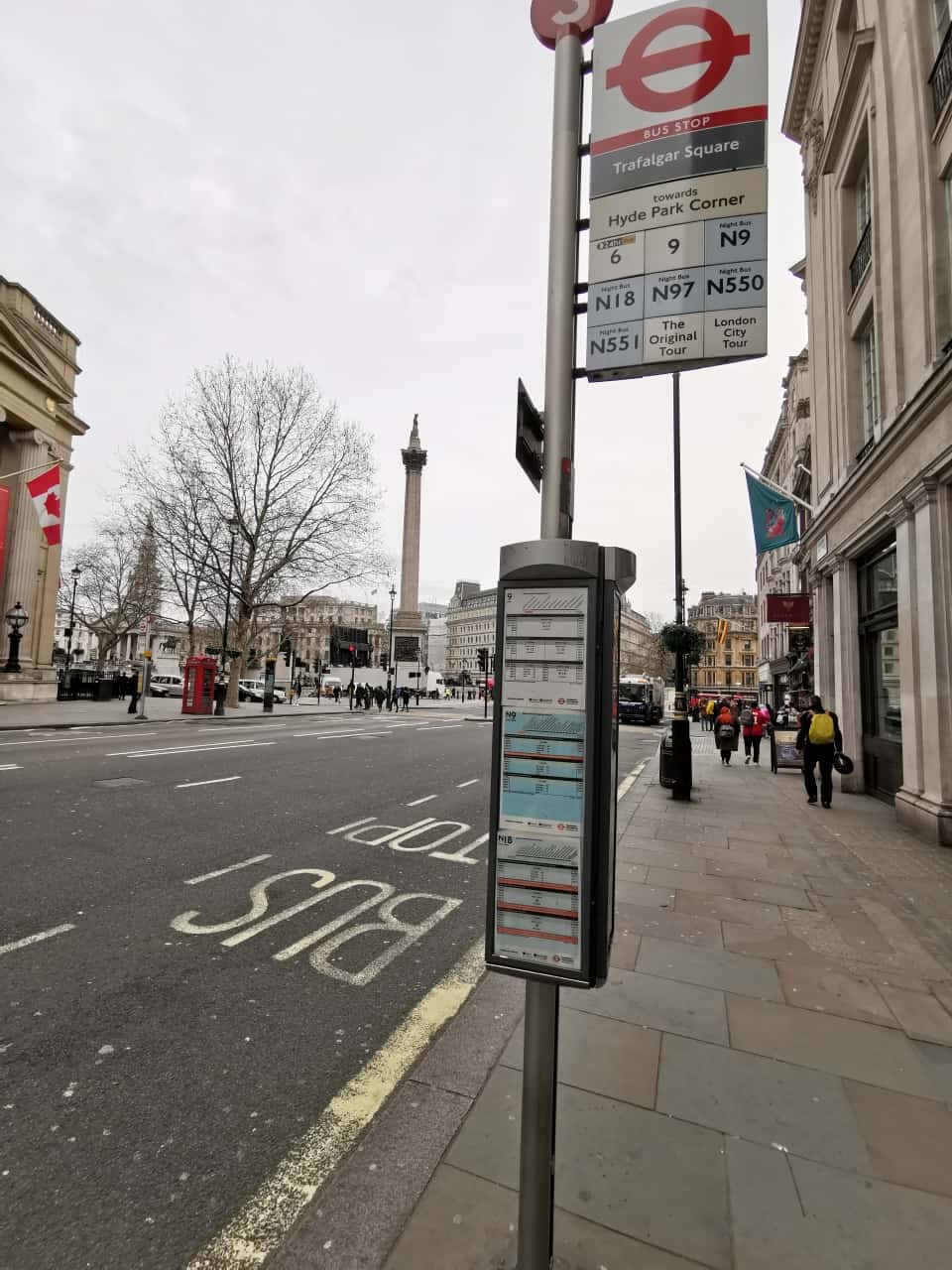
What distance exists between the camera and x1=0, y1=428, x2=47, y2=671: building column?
88.3 feet

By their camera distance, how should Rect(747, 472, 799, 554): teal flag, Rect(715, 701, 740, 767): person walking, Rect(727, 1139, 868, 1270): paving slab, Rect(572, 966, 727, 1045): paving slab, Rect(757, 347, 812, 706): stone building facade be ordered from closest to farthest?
Rect(727, 1139, 868, 1270): paving slab < Rect(572, 966, 727, 1045): paving slab < Rect(747, 472, 799, 554): teal flag < Rect(715, 701, 740, 767): person walking < Rect(757, 347, 812, 706): stone building facade

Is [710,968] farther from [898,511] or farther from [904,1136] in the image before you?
[898,511]

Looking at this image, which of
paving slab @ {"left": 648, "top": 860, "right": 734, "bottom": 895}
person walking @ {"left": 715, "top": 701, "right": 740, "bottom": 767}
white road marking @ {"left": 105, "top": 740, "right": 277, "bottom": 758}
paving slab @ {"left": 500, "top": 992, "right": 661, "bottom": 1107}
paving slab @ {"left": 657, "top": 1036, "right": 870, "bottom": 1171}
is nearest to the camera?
paving slab @ {"left": 657, "top": 1036, "right": 870, "bottom": 1171}

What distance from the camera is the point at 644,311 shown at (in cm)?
236

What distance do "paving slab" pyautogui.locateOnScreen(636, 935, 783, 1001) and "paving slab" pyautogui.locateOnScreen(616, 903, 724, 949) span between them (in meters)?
A: 0.13

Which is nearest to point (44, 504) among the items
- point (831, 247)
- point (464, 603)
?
point (831, 247)

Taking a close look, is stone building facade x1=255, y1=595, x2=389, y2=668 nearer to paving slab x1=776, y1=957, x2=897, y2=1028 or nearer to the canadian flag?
the canadian flag

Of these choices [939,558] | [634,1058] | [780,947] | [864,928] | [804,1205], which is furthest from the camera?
[939,558]

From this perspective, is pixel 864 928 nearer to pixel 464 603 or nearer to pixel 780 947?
pixel 780 947

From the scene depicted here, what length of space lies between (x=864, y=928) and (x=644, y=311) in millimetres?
4625

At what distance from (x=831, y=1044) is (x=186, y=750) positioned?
42.2ft

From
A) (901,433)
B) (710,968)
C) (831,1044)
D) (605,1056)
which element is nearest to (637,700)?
(901,433)

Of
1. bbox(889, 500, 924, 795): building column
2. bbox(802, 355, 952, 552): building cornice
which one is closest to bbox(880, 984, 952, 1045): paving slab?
bbox(889, 500, 924, 795): building column

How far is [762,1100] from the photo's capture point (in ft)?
8.27
